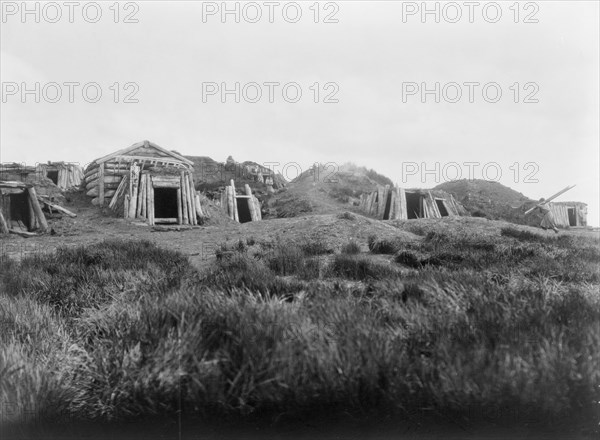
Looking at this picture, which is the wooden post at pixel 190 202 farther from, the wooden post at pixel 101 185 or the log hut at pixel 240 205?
the log hut at pixel 240 205

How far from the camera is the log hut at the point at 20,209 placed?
16.1 m

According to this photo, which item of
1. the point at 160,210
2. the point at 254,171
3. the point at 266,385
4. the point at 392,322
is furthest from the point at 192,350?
the point at 254,171

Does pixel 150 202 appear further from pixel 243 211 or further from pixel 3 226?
pixel 243 211

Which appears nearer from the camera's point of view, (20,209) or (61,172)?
(20,209)

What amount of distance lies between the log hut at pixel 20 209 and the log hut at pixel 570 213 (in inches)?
1476

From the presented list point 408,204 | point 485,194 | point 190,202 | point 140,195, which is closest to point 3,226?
point 140,195

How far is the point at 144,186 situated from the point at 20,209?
530 cm

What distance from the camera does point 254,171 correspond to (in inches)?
1793

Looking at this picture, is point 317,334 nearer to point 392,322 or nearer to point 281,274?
point 392,322

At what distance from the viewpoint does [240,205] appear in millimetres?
30750

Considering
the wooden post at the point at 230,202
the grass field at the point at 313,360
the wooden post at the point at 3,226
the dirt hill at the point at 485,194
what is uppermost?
the dirt hill at the point at 485,194

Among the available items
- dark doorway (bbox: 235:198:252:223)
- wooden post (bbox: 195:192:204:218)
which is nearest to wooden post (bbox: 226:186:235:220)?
dark doorway (bbox: 235:198:252:223)

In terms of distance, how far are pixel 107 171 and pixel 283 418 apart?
70.7 ft

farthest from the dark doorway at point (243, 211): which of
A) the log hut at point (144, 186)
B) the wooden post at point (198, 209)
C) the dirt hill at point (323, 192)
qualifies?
the wooden post at point (198, 209)
